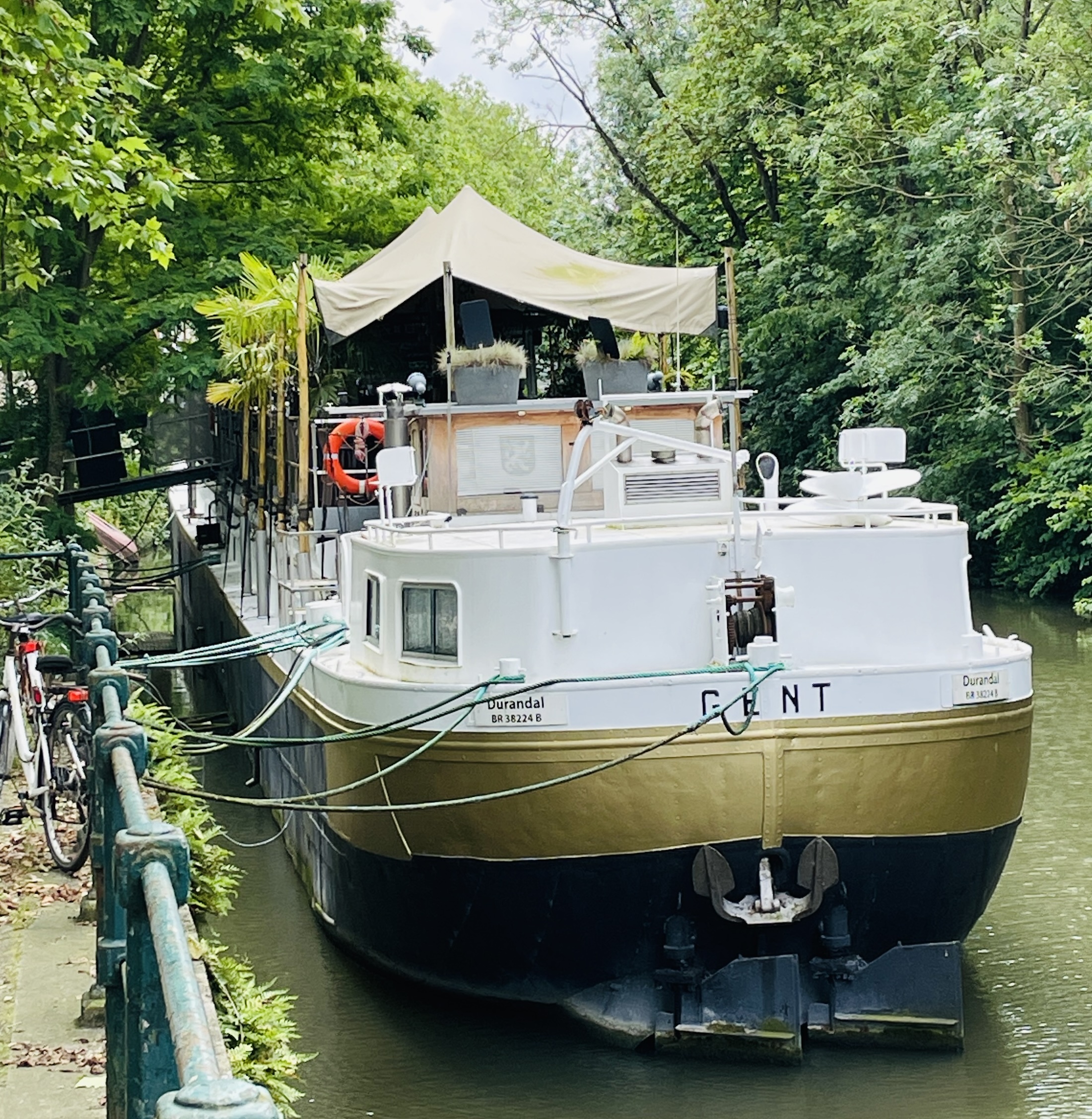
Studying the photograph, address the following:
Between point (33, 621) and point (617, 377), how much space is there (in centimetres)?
664

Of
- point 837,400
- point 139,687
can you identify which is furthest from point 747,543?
point 837,400

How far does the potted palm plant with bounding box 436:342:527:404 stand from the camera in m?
13.0

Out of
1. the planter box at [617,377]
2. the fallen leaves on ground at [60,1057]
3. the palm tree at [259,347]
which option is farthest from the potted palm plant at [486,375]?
the fallen leaves on ground at [60,1057]

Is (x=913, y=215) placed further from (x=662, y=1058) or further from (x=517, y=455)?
(x=662, y=1058)

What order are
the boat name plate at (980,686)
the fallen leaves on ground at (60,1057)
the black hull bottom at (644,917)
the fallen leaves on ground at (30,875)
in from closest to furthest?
the fallen leaves on ground at (60,1057) → the fallen leaves on ground at (30,875) → the black hull bottom at (644,917) → the boat name plate at (980,686)

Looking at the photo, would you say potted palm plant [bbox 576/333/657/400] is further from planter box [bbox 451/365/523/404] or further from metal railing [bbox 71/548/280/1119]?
metal railing [bbox 71/548/280/1119]

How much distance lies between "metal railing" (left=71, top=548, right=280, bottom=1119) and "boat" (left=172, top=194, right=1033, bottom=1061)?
3.37 m

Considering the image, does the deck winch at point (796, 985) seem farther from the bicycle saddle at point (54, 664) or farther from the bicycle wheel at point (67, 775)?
the bicycle saddle at point (54, 664)

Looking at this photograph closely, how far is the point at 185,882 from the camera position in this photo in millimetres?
3076

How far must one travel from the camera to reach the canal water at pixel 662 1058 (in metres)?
8.63

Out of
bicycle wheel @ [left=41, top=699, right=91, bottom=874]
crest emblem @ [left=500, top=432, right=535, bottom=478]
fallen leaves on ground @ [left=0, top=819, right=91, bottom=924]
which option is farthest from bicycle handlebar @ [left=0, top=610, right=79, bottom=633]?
crest emblem @ [left=500, top=432, right=535, bottom=478]

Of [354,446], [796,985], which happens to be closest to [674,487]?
[796,985]

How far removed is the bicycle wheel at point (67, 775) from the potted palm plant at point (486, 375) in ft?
15.7

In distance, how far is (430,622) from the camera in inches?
380
